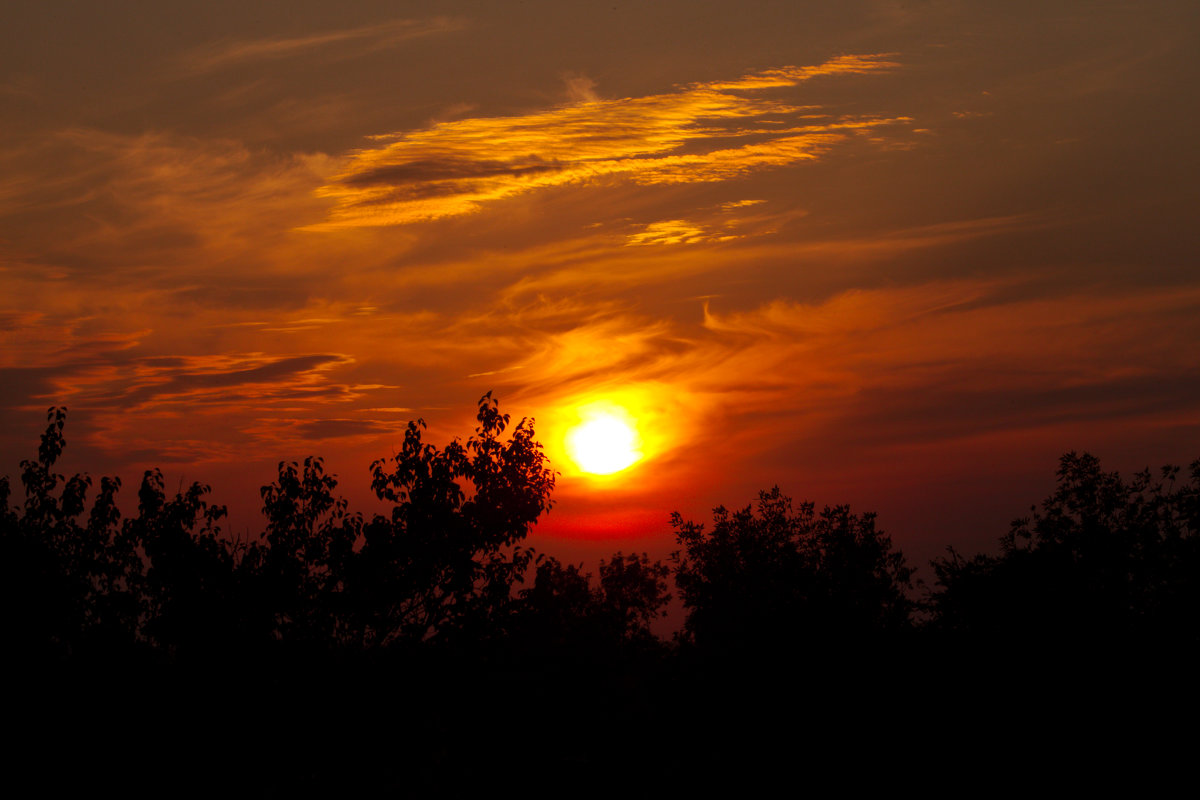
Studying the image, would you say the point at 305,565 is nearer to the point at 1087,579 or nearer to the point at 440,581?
the point at 440,581

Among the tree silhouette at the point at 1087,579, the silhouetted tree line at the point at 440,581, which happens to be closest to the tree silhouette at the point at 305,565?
the silhouetted tree line at the point at 440,581

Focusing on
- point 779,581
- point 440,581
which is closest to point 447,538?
point 440,581

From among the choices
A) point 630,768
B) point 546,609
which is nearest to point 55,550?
point 546,609

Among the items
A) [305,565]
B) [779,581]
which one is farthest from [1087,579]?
[305,565]

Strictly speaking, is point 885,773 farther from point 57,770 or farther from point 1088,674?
point 57,770

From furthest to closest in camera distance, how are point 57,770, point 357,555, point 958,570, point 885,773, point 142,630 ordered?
1. point 958,570
2. point 885,773
3. point 357,555
4. point 142,630
5. point 57,770

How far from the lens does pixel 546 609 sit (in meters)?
27.2

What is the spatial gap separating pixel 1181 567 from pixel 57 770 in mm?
29233

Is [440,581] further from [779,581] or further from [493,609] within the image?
[779,581]

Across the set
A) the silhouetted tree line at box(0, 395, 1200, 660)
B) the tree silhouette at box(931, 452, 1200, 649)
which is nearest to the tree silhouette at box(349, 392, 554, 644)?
the silhouetted tree line at box(0, 395, 1200, 660)

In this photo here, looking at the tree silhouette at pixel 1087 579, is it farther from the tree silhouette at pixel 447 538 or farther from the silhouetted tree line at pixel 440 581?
the tree silhouette at pixel 447 538

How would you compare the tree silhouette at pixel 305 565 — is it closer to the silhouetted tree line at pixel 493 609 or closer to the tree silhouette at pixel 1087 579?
the silhouetted tree line at pixel 493 609

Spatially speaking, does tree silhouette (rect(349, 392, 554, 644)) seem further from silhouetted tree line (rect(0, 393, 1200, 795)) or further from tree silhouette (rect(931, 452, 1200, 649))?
tree silhouette (rect(931, 452, 1200, 649))

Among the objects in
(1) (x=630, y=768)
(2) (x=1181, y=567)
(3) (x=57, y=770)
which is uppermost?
(2) (x=1181, y=567)
